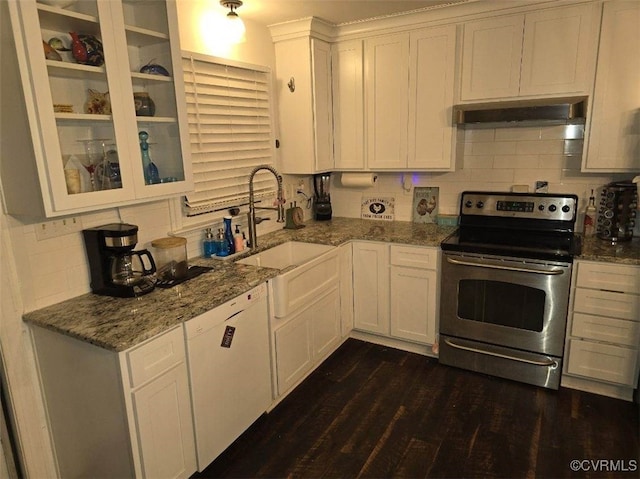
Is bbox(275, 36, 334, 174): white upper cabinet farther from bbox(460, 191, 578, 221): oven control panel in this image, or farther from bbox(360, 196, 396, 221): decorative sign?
bbox(460, 191, 578, 221): oven control panel

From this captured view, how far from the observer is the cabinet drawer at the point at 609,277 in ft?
7.79

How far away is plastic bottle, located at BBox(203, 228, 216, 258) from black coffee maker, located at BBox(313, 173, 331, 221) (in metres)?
1.26

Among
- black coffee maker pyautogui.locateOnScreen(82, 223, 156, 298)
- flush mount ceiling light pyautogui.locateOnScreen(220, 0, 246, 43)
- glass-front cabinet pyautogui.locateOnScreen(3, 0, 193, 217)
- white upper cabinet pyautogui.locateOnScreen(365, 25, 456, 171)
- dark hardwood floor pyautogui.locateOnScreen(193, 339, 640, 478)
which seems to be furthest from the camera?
white upper cabinet pyautogui.locateOnScreen(365, 25, 456, 171)

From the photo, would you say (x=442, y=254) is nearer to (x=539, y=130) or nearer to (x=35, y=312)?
(x=539, y=130)

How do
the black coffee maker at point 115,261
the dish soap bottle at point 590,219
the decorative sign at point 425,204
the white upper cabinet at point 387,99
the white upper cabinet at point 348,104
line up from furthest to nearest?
the decorative sign at point 425,204 < the white upper cabinet at point 348,104 < the white upper cabinet at point 387,99 < the dish soap bottle at point 590,219 < the black coffee maker at point 115,261

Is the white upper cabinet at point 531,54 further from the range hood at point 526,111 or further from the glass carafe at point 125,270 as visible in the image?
the glass carafe at point 125,270

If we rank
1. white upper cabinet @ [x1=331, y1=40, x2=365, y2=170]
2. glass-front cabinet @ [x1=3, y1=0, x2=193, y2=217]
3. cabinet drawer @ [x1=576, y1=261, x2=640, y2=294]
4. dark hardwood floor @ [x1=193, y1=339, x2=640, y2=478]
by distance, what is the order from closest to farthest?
glass-front cabinet @ [x1=3, y1=0, x2=193, y2=217] → dark hardwood floor @ [x1=193, y1=339, x2=640, y2=478] → cabinet drawer @ [x1=576, y1=261, x2=640, y2=294] → white upper cabinet @ [x1=331, y1=40, x2=365, y2=170]

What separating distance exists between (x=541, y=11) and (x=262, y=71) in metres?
1.87

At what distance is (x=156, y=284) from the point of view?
214 cm

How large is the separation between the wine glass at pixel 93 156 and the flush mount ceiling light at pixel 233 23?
1.11m

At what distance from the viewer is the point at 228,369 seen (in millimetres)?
2078

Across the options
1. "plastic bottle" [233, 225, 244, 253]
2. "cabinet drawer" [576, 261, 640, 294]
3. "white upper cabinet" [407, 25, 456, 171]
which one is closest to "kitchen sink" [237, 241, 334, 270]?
"plastic bottle" [233, 225, 244, 253]

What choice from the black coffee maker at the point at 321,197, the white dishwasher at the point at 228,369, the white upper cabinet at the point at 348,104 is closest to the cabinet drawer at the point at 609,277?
the white upper cabinet at the point at 348,104

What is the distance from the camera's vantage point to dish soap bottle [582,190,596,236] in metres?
2.86
